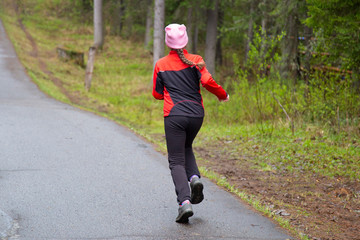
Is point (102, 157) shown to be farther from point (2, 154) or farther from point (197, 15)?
point (197, 15)

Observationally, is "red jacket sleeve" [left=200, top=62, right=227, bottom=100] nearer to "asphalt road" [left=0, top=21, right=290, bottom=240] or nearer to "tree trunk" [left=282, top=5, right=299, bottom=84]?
"asphalt road" [left=0, top=21, right=290, bottom=240]

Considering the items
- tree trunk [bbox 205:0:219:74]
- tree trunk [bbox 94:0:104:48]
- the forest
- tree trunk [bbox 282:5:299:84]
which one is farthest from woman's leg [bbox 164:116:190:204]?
tree trunk [bbox 94:0:104:48]

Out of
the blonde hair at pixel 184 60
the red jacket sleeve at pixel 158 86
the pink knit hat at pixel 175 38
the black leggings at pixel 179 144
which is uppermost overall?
the pink knit hat at pixel 175 38

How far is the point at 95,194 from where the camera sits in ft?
19.0

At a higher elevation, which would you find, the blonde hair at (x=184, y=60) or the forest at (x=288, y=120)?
the blonde hair at (x=184, y=60)

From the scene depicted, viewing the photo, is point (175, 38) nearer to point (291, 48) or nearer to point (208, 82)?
point (208, 82)

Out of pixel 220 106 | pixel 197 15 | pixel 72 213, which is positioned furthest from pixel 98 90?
pixel 72 213

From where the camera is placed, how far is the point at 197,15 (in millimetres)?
24125

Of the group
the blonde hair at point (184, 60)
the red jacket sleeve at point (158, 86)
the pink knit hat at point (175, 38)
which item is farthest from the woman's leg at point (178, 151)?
the pink knit hat at point (175, 38)

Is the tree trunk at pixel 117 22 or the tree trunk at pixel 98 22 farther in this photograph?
the tree trunk at pixel 117 22

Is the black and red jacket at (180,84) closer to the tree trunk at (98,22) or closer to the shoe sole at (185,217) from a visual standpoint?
the shoe sole at (185,217)

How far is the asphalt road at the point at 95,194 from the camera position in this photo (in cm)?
458

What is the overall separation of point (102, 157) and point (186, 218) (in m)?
3.70

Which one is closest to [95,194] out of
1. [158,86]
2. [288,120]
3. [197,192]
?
[197,192]
